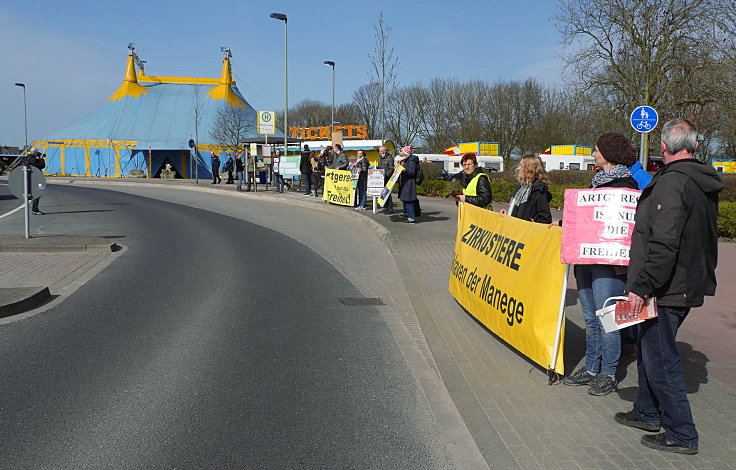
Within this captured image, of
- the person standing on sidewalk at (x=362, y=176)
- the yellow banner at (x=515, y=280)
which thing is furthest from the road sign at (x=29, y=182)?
the yellow banner at (x=515, y=280)

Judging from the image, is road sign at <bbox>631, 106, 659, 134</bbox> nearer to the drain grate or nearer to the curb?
the drain grate

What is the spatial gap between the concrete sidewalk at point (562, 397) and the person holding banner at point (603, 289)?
137 mm

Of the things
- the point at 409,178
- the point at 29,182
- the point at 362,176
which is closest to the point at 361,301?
the point at 409,178

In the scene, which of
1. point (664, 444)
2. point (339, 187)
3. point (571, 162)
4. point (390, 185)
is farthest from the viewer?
point (571, 162)

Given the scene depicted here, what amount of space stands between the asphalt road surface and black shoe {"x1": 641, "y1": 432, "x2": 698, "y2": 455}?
1166 millimetres

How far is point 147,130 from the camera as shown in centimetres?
5531

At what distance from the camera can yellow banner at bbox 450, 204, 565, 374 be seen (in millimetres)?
4984

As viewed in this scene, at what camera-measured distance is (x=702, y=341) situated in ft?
20.0

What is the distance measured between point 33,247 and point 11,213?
32.3 ft

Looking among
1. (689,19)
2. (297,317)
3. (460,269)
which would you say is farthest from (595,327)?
(689,19)

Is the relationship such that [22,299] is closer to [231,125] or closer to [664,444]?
[664,444]

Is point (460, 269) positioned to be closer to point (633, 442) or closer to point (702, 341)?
point (702, 341)

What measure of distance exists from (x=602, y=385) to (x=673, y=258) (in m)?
1.42

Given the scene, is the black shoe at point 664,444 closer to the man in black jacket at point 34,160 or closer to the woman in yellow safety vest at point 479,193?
the woman in yellow safety vest at point 479,193
